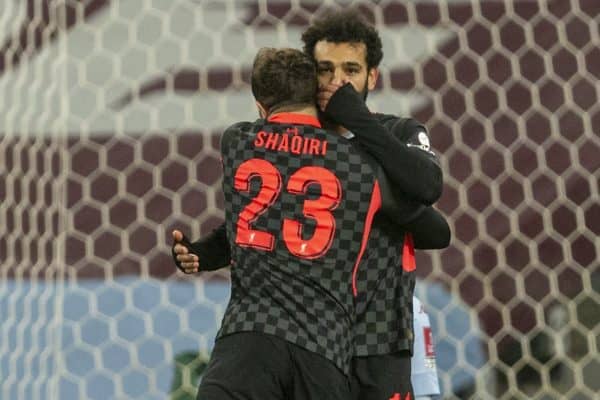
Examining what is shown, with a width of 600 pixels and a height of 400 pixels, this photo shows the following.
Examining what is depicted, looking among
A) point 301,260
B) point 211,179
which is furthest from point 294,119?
point 211,179

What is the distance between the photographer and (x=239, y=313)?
0.71m

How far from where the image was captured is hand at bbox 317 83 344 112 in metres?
0.75

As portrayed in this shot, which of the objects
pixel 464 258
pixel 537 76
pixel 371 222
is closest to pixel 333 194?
pixel 371 222

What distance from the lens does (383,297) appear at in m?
0.76

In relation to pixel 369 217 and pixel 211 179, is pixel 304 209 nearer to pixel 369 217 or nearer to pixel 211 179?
pixel 369 217

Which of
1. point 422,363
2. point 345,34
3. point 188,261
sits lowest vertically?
point 422,363

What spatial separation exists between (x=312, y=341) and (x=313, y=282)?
0.15 feet

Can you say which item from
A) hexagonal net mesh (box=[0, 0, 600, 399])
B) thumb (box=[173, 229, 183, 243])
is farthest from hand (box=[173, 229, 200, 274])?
hexagonal net mesh (box=[0, 0, 600, 399])

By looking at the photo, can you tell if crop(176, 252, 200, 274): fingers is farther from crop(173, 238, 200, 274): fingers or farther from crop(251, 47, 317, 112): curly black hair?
crop(251, 47, 317, 112): curly black hair

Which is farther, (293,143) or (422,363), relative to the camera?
(422,363)

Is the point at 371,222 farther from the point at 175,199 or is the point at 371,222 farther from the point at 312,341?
the point at 175,199

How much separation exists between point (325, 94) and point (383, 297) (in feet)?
0.58

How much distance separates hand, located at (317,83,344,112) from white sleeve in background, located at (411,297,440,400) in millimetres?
267

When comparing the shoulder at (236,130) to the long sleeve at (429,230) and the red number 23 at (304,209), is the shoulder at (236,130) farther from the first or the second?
the long sleeve at (429,230)
